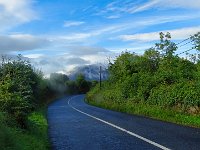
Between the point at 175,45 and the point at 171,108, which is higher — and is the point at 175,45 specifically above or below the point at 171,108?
above

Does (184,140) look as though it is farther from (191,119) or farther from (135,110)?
(135,110)

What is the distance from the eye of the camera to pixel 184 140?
1345cm

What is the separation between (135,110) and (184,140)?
1763cm

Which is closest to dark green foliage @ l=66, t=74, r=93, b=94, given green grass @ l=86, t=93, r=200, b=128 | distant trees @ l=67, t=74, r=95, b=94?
distant trees @ l=67, t=74, r=95, b=94

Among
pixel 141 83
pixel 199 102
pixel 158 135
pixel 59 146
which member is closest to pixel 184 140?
pixel 158 135

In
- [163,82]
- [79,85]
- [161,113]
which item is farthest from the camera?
[79,85]

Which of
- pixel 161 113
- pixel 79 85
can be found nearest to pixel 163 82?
pixel 161 113

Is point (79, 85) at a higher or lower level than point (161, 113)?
higher

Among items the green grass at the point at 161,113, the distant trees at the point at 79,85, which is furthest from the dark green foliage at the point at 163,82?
the distant trees at the point at 79,85

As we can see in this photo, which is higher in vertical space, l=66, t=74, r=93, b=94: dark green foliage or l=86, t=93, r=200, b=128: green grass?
l=66, t=74, r=93, b=94: dark green foliage

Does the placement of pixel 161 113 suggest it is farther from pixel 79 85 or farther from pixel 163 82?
pixel 79 85

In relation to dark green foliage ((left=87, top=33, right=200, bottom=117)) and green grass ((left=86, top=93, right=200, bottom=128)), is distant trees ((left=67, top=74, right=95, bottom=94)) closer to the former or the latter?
dark green foliage ((left=87, top=33, right=200, bottom=117))

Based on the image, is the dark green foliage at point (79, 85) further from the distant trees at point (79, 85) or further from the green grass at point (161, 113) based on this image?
the green grass at point (161, 113)

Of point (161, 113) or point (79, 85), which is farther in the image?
point (79, 85)
